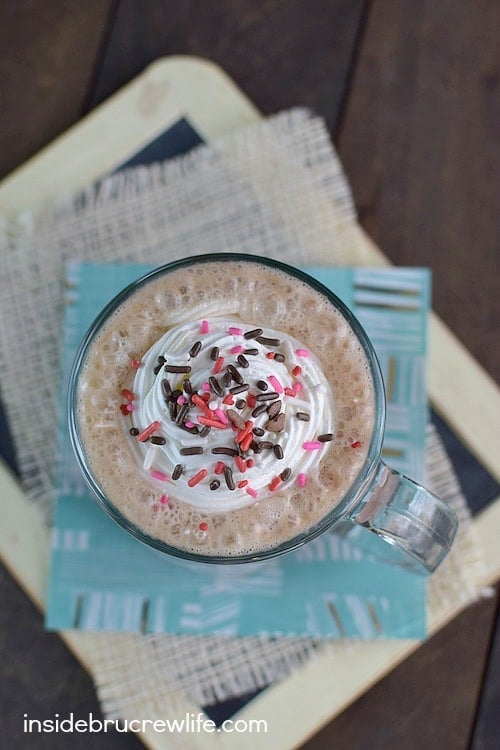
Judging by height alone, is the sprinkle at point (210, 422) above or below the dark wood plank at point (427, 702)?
above

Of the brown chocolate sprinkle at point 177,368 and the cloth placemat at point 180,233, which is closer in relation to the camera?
the brown chocolate sprinkle at point 177,368

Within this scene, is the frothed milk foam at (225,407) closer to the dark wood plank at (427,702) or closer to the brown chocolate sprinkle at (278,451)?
the brown chocolate sprinkle at (278,451)

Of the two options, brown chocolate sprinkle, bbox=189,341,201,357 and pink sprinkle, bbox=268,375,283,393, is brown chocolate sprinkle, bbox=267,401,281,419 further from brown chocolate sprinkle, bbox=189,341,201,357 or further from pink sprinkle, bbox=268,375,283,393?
brown chocolate sprinkle, bbox=189,341,201,357

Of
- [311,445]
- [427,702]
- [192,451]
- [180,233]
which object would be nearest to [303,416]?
[311,445]

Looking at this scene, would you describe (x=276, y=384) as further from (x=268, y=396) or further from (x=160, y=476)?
(x=160, y=476)

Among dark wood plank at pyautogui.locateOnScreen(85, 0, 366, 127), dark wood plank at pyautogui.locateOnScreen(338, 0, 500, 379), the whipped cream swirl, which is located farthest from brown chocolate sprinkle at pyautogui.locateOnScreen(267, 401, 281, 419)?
dark wood plank at pyautogui.locateOnScreen(85, 0, 366, 127)

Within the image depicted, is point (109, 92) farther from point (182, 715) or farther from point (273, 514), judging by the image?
point (182, 715)

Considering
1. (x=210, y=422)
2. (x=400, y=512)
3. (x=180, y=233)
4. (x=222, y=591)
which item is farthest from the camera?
(x=180, y=233)

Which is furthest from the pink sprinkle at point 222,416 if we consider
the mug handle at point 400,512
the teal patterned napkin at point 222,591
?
the teal patterned napkin at point 222,591
